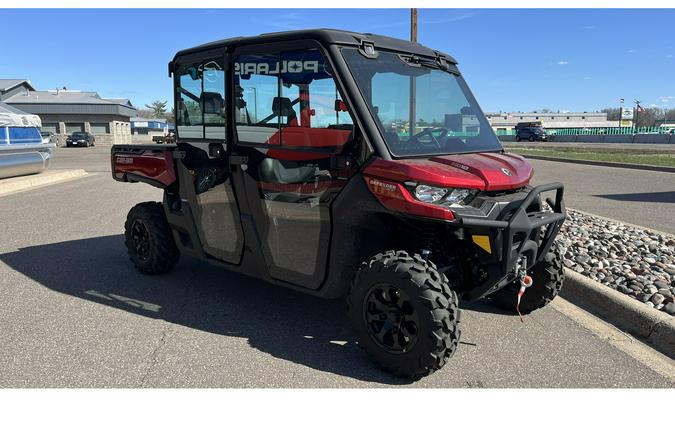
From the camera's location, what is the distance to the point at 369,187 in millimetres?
3238

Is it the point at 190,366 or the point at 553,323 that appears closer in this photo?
the point at 190,366

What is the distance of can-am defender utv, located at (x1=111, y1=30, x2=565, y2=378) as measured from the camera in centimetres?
310

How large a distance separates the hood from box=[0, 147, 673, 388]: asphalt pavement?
1218 mm

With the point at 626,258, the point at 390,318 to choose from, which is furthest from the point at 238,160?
the point at 626,258

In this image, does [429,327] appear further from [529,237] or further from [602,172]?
[602,172]

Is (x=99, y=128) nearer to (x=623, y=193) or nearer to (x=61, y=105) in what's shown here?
(x=61, y=105)

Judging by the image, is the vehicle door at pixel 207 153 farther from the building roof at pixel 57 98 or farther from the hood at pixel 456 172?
the building roof at pixel 57 98

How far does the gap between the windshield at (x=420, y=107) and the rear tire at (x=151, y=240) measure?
2.87 metres

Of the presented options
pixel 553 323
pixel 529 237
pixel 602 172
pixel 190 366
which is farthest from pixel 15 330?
pixel 602 172

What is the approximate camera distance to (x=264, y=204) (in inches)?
153

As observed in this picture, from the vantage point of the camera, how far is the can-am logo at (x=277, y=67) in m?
3.57

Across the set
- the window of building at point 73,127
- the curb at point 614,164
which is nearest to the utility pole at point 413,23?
the curb at point 614,164

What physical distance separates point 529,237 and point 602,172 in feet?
50.0

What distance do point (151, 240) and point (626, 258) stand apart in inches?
196
